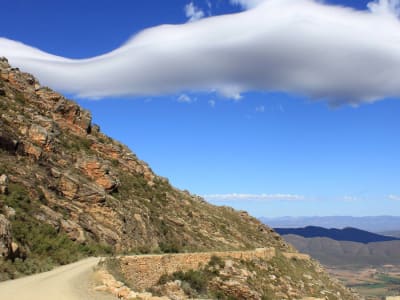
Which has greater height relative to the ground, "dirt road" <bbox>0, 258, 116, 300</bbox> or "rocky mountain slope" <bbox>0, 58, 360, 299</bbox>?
"rocky mountain slope" <bbox>0, 58, 360, 299</bbox>

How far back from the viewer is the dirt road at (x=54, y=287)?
18719 millimetres

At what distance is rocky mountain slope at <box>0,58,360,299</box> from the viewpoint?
97.9 ft

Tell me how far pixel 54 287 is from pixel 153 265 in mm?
12059

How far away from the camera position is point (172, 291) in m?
28.0

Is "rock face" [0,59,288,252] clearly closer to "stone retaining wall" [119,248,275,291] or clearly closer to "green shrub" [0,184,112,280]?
"green shrub" [0,184,112,280]

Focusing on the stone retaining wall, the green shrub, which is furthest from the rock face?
the stone retaining wall

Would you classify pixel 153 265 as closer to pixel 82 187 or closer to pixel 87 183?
pixel 82 187

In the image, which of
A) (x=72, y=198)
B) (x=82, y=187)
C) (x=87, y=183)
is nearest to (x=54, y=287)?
(x=72, y=198)

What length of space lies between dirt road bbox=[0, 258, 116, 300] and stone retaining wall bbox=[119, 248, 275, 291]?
3053mm

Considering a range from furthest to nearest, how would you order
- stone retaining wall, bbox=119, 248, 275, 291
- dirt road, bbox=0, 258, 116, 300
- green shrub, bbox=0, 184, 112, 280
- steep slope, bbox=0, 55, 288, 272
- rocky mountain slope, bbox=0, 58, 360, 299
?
steep slope, bbox=0, 55, 288, 272, rocky mountain slope, bbox=0, 58, 360, 299, stone retaining wall, bbox=119, 248, 275, 291, green shrub, bbox=0, 184, 112, 280, dirt road, bbox=0, 258, 116, 300

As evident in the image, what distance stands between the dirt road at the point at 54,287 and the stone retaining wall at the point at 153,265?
305 centimetres

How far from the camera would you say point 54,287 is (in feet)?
67.5

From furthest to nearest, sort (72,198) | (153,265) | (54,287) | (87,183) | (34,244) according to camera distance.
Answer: (87,183) → (72,198) → (153,265) → (34,244) → (54,287)

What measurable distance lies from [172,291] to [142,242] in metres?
14.9
